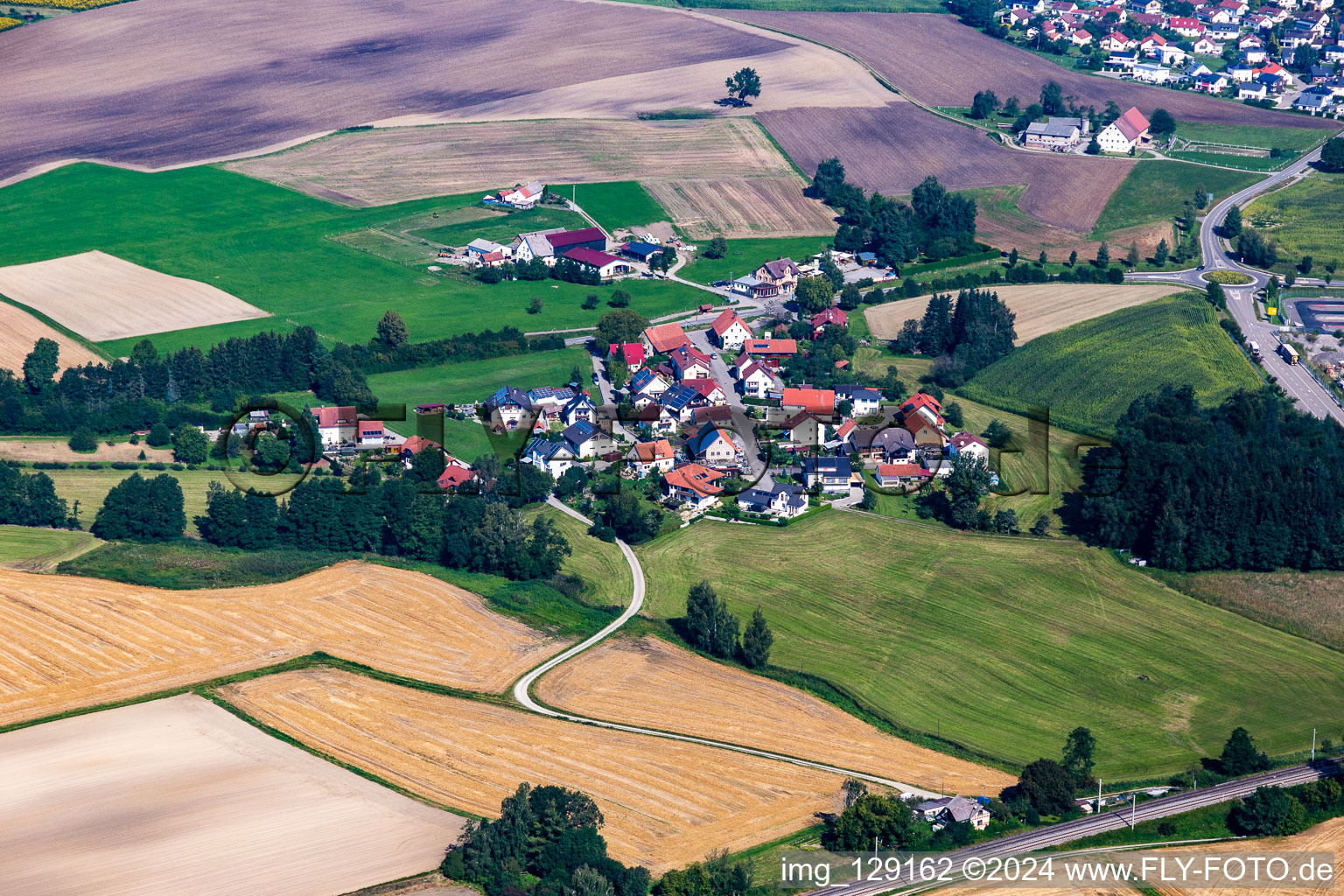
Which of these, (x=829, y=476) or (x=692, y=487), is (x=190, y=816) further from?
(x=829, y=476)

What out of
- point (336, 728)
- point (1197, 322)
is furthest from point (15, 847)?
point (1197, 322)

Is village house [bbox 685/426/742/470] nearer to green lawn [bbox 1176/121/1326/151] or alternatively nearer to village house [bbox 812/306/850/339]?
village house [bbox 812/306/850/339]

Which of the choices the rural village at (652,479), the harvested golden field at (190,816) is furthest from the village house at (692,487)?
the harvested golden field at (190,816)

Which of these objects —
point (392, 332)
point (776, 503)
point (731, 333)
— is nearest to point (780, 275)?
point (731, 333)

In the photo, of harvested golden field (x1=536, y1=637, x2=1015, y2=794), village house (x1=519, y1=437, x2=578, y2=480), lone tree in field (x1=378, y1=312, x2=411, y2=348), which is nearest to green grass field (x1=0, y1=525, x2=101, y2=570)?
village house (x1=519, y1=437, x2=578, y2=480)

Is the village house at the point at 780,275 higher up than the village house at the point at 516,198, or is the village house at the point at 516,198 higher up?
the village house at the point at 516,198

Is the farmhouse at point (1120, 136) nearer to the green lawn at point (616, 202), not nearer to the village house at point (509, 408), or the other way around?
the green lawn at point (616, 202)

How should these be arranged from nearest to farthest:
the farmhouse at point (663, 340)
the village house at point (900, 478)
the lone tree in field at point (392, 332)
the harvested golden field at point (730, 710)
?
the harvested golden field at point (730, 710) → the village house at point (900, 478) → the lone tree in field at point (392, 332) → the farmhouse at point (663, 340)
